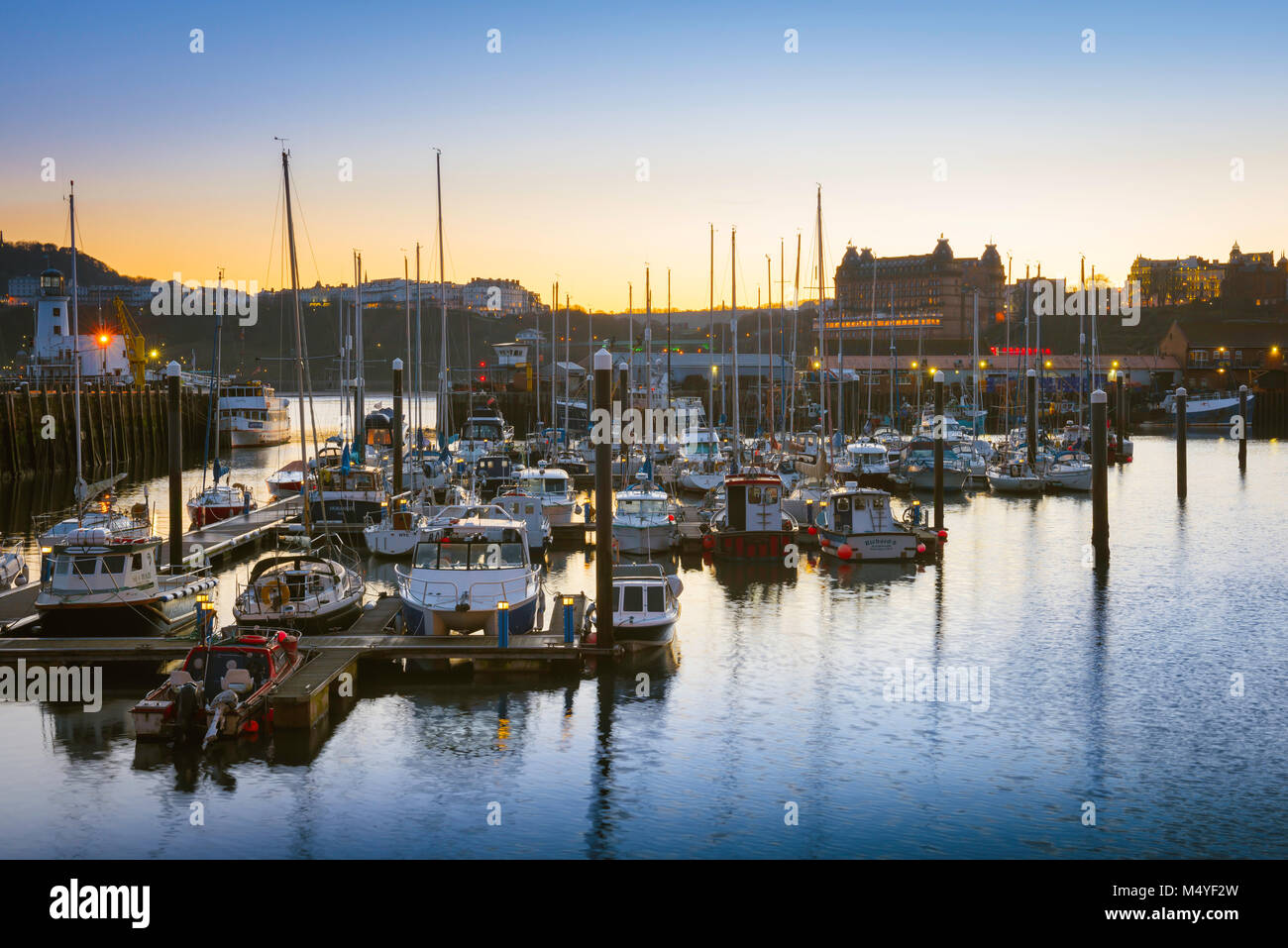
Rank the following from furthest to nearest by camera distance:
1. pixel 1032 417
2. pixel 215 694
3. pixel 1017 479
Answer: pixel 1032 417 → pixel 1017 479 → pixel 215 694

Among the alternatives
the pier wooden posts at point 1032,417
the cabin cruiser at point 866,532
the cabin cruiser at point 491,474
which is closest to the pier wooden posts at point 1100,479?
the cabin cruiser at point 866,532

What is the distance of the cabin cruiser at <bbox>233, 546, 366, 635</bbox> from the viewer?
92.5ft

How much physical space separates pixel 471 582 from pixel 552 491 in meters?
23.1

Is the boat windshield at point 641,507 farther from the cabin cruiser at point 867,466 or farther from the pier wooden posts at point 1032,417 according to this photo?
the pier wooden posts at point 1032,417

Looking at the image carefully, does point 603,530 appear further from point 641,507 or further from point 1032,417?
point 1032,417

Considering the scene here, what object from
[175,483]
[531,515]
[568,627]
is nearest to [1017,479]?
[531,515]

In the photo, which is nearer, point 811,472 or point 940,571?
point 940,571

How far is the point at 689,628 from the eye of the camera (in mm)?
33938

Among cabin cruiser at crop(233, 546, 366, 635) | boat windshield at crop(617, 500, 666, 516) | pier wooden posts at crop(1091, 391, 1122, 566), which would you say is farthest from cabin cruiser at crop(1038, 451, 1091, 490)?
cabin cruiser at crop(233, 546, 366, 635)

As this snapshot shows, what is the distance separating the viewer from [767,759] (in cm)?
2253
